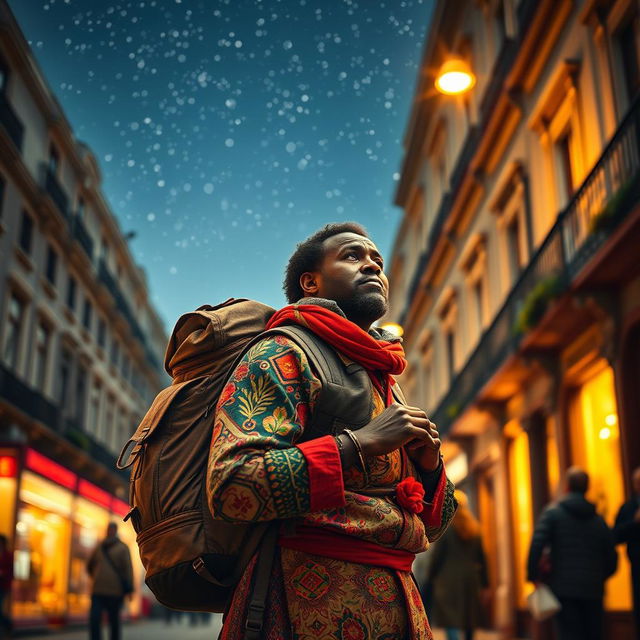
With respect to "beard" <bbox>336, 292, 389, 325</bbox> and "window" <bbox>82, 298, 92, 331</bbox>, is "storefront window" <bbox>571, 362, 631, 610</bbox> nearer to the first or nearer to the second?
"beard" <bbox>336, 292, 389, 325</bbox>

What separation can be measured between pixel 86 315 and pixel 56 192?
7.22 m

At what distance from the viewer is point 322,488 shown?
2037mm

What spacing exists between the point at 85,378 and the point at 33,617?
1186 cm

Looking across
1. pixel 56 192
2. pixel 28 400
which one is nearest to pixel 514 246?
pixel 28 400

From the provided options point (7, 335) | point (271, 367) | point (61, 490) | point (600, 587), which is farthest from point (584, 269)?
point (61, 490)

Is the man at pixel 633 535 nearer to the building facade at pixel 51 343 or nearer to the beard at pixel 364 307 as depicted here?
the beard at pixel 364 307

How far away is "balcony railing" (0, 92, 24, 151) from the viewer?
73.6ft

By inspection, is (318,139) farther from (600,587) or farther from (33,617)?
(33,617)

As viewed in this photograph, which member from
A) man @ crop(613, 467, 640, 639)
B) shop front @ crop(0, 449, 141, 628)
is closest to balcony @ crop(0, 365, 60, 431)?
shop front @ crop(0, 449, 141, 628)

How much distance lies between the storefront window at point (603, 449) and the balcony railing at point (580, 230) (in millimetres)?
1604

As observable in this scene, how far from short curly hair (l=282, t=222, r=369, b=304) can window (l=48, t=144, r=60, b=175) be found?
25912 millimetres

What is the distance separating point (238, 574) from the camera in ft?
7.25

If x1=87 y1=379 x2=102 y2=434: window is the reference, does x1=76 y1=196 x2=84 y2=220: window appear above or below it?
above

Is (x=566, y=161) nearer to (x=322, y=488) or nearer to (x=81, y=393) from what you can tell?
(x=322, y=488)
